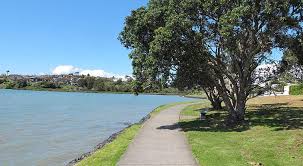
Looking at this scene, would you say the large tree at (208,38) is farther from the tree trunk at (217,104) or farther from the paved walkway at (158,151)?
the tree trunk at (217,104)

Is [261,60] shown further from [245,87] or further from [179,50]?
[179,50]

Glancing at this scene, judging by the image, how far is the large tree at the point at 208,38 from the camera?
23.9 meters

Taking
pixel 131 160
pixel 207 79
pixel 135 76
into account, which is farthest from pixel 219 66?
pixel 131 160

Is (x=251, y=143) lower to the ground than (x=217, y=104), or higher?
lower

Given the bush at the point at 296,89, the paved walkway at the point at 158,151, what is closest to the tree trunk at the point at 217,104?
the paved walkway at the point at 158,151

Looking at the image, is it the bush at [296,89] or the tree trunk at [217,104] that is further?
the bush at [296,89]

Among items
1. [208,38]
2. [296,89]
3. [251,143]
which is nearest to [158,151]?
[251,143]

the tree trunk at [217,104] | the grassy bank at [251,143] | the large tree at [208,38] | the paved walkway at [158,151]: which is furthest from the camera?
the tree trunk at [217,104]

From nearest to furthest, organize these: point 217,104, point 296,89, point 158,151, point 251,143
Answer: point 158,151
point 251,143
point 217,104
point 296,89

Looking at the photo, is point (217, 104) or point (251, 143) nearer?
point (251, 143)

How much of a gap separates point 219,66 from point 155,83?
398cm

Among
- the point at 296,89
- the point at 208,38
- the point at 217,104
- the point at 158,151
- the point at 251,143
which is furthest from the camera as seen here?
the point at 296,89

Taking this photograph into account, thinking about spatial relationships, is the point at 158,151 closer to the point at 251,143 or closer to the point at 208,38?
the point at 251,143

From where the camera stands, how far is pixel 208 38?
1029 inches
